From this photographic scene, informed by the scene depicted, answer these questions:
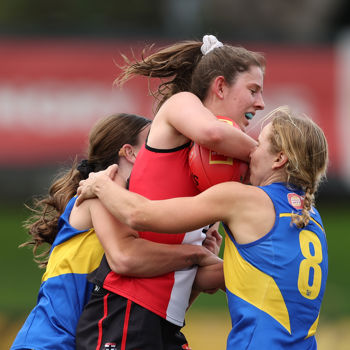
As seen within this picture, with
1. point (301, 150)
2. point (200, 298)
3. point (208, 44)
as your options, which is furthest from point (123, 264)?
point (200, 298)

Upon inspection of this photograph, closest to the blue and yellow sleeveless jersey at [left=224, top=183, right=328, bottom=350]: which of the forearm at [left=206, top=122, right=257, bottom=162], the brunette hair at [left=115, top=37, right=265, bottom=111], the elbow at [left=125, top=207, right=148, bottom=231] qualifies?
the forearm at [left=206, top=122, right=257, bottom=162]

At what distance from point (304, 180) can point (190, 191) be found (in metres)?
0.68

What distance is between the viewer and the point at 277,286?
4.00m

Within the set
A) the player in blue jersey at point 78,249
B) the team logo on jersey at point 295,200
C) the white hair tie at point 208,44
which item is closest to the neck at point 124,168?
the player in blue jersey at point 78,249

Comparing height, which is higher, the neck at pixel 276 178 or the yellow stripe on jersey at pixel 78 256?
the neck at pixel 276 178

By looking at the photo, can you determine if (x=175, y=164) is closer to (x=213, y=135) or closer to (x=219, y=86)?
(x=213, y=135)

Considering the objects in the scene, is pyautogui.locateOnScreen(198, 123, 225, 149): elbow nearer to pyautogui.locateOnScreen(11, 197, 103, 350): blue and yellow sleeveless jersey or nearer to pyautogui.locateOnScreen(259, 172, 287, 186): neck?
pyautogui.locateOnScreen(259, 172, 287, 186): neck

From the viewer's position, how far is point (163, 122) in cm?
442

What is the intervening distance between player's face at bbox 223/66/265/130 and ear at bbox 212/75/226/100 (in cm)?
2

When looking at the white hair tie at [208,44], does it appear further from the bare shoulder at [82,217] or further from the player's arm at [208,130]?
the bare shoulder at [82,217]

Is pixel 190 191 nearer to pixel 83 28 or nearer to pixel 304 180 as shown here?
pixel 304 180

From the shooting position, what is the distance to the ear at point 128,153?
16.1ft

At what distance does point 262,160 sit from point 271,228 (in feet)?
1.31

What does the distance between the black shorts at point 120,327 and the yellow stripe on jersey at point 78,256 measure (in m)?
0.25
